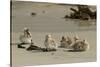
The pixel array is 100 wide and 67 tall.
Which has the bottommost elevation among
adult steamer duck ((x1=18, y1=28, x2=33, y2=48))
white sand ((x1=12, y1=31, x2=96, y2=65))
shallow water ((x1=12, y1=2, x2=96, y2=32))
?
white sand ((x1=12, y1=31, x2=96, y2=65))

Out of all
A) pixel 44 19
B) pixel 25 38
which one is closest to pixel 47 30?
pixel 44 19

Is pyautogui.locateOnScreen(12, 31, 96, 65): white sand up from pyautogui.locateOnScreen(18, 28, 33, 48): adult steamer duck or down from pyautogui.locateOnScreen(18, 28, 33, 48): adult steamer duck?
down

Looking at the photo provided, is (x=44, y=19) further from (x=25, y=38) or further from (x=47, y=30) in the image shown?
Answer: (x=25, y=38)

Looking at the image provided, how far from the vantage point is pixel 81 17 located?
6.77ft

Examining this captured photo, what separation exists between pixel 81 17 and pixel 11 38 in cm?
72

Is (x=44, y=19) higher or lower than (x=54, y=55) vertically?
higher

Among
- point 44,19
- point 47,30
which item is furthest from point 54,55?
point 44,19

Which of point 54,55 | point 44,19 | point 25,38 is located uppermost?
point 44,19

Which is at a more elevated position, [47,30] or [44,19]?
[44,19]

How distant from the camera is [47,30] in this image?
1.94m

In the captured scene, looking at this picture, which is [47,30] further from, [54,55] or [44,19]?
[54,55]

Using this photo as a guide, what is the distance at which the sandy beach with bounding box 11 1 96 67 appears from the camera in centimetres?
184

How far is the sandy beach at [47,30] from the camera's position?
72.5 inches
